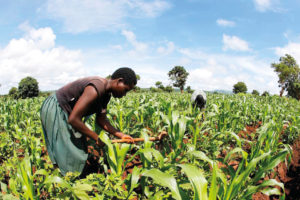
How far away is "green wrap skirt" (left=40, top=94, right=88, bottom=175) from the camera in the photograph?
1.79 metres

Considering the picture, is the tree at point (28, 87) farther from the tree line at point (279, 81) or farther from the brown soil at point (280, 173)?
the brown soil at point (280, 173)

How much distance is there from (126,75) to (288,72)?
4416 cm

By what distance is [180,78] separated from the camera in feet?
172

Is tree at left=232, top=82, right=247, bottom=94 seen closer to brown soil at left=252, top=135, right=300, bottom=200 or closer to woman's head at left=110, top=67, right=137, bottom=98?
brown soil at left=252, top=135, right=300, bottom=200

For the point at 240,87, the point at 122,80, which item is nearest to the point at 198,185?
the point at 122,80

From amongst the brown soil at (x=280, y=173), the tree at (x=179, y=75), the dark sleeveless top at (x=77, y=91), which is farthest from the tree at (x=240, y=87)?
the dark sleeveless top at (x=77, y=91)

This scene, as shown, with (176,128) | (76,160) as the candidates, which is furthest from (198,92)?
(76,160)

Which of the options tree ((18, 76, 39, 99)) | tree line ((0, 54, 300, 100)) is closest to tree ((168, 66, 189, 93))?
tree line ((0, 54, 300, 100))

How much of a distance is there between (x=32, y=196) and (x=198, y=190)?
4.36ft

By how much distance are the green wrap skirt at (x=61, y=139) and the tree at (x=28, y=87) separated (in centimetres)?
4912

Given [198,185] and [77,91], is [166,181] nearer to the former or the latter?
[198,185]

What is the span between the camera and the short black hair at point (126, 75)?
5.40ft

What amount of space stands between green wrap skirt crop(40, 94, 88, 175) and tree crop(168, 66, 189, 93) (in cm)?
5126

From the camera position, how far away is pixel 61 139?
1798 mm
